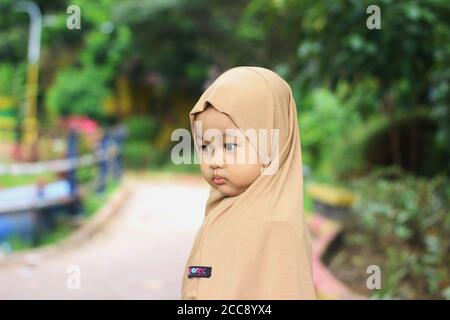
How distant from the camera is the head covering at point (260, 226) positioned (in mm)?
1429

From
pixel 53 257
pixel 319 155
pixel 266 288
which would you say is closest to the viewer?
pixel 266 288

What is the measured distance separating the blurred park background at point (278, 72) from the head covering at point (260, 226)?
1.79 meters

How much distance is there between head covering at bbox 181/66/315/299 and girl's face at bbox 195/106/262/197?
0.02 metres

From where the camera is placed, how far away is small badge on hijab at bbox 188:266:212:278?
1.46 metres

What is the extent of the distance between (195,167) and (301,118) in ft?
4.20

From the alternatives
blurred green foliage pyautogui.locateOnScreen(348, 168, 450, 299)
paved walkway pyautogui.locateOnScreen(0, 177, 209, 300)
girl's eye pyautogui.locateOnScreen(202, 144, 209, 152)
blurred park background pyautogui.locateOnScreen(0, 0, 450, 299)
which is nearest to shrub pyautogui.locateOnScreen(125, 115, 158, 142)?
blurred park background pyautogui.locateOnScreen(0, 0, 450, 299)

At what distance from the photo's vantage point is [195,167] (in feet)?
21.1

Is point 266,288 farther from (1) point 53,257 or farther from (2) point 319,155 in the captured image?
(2) point 319,155

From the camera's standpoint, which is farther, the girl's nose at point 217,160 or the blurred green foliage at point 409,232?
the blurred green foliage at point 409,232

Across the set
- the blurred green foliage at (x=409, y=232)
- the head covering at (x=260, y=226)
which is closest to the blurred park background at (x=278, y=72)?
the blurred green foliage at (x=409, y=232)

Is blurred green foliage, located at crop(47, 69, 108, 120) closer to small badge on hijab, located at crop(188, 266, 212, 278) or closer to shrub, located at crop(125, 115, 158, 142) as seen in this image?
shrub, located at crop(125, 115, 158, 142)

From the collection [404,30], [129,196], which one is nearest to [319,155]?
[129,196]

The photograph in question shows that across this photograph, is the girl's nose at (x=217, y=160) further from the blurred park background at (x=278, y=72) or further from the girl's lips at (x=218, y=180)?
the blurred park background at (x=278, y=72)

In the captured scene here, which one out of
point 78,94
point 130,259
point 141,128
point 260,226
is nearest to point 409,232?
point 130,259
